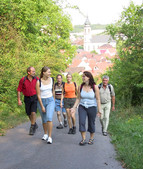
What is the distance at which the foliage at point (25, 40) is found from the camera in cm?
1301

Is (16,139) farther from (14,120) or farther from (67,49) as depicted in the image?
(67,49)

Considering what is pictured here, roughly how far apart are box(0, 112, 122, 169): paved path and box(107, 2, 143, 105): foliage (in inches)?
256

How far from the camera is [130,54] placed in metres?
16.4

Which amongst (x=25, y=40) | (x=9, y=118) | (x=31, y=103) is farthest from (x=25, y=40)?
(x=31, y=103)

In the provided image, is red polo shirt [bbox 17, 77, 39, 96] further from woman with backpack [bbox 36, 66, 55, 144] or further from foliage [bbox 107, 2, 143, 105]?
foliage [bbox 107, 2, 143, 105]

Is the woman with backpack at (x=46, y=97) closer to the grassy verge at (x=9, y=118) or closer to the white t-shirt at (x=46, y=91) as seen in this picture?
the white t-shirt at (x=46, y=91)

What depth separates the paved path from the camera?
234 inches

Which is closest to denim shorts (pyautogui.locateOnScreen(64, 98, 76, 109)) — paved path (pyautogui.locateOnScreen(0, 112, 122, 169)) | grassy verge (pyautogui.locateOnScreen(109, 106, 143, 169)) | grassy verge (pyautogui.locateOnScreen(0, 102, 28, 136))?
paved path (pyautogui.locateOnScreen(0, 112, 122, 169))

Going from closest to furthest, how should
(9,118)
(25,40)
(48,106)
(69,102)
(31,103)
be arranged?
1. (48,106)
2. (31,103)
3. (69,102)
4. (9,118)
5. (25,40)

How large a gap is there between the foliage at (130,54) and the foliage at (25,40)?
184 inches

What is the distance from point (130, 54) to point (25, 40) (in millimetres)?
8291

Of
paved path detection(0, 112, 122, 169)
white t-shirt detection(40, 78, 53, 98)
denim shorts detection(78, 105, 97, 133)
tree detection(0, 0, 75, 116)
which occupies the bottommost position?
paved path detection(0, 112, 122, 169)

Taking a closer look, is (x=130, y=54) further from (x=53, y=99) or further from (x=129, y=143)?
(x=129, y=143)

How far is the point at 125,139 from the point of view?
8039mm
